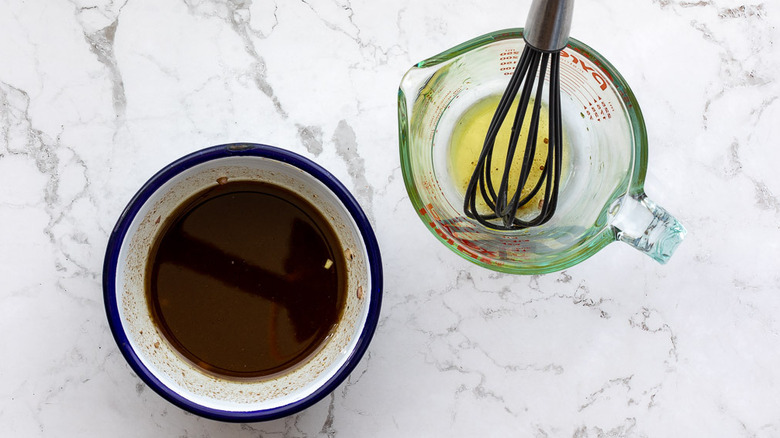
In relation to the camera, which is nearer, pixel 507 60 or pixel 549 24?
pixel 549 24

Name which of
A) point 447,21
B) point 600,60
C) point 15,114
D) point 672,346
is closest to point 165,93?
point 15,114

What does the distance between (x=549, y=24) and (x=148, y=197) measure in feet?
1.14

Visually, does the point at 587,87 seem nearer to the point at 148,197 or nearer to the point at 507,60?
the point at 507,60

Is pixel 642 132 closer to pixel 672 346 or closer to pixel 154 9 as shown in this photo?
pixel 672 346

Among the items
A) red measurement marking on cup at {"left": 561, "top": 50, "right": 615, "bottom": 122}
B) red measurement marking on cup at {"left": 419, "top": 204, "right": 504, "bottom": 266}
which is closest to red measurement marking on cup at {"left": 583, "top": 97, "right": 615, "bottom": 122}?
red measurement marking on cup at {"left": 561, "top": 50, "right": 615, "bottom": 122}

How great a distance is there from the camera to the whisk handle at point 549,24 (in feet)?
1.53

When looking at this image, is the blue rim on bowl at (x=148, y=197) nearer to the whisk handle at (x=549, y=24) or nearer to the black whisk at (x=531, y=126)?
the black whisk at (x=531, y=126)

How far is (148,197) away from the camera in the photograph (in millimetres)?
609

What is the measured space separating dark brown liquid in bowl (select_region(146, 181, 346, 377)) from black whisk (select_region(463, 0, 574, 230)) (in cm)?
15

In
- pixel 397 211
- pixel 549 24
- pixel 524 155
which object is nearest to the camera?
pixel 549 24

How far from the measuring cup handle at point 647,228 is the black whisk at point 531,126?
0.20 feet

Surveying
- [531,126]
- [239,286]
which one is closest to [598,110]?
[531,126]

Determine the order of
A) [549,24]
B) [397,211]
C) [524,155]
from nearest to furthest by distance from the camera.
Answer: [549,24]
[524,155]
[397,211]

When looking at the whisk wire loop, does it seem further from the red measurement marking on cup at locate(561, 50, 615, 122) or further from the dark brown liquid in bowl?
the dark brown liquid in bowl
